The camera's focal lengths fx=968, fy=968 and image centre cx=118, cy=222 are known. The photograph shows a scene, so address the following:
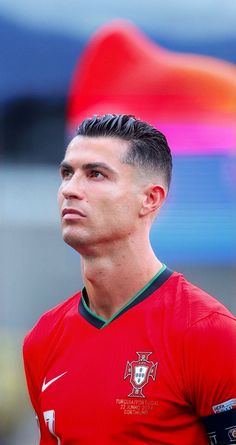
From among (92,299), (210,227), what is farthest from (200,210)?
(92,299)

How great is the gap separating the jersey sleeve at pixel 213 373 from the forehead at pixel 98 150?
560 mm

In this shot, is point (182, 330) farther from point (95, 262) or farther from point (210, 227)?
point (210, 227)

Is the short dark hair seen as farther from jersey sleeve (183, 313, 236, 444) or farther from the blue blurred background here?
the blue blurred background

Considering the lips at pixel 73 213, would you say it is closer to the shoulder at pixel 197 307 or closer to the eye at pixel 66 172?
the eye at pixel 66 172

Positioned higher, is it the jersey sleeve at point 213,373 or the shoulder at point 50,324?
the shoulder at point 50,324

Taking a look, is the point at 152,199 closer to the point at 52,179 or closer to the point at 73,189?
the point at 73,189

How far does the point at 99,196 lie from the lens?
2.81m

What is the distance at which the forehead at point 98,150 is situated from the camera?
2869 mm

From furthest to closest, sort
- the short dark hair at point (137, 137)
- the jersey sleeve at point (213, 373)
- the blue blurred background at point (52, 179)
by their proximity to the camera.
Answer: the blue blurred background at point (52, 179) < the short dark hair at point (137, 137) < the jersey sleeve at point (213, 373)

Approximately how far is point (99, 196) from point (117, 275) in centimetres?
26

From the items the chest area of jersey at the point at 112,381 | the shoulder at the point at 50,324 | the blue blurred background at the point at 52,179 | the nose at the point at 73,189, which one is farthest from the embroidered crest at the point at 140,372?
the blue blurred background at the point at 52,179

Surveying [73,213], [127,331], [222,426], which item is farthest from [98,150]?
Result: [222,426]

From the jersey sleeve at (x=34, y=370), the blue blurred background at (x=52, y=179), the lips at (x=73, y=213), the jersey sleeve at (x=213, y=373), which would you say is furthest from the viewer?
the blue blurred background at (x=52, y=179)

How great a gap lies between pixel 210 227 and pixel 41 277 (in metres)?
1.19
